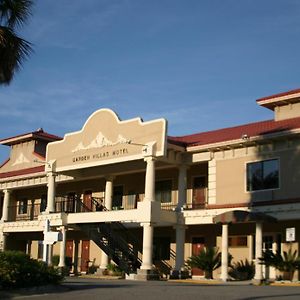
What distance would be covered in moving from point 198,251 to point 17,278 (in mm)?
16192

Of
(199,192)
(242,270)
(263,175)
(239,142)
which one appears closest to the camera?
(263,175)

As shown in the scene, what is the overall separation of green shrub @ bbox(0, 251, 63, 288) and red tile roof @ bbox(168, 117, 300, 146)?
13018mm

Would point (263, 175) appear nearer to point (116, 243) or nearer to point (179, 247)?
point (179, 247)

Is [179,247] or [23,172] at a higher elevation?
[23,172]

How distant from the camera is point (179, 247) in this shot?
3131cm

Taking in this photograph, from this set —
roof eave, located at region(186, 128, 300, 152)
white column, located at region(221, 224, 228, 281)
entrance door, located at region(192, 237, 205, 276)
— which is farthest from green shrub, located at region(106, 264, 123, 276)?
roof eave, located at region(186, 128, 300, 152)

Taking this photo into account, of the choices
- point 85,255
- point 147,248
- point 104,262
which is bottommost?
point 104,262

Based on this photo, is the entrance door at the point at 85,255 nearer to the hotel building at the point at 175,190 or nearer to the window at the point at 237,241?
the hotel building at the point at 175,190

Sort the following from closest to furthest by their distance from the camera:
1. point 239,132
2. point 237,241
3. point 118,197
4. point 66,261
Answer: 1. point 237,241
2. point 239,132
3. point 118,197
4. point 66,261

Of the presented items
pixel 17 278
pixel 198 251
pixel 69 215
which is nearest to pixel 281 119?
pixel 198 251

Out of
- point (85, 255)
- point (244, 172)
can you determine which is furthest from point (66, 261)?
point (244, 172)

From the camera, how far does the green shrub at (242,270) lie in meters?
29.3

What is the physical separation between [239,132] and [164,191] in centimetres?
628

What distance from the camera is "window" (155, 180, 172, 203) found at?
35.0m
